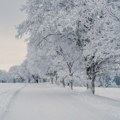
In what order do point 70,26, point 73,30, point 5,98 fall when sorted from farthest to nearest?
point 73,30 < point 70,26 < point 5,98

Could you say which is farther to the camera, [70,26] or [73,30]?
[73,30]

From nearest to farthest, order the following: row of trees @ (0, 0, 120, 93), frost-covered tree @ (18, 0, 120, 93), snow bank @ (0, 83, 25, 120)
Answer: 1. snow bank @ (0, 83, 25, 120)
2. row of trees @ (0, 0, 120, 93)
3. frost-covered tree @ (18, 0, 120, 93)

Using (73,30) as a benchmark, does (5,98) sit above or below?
below

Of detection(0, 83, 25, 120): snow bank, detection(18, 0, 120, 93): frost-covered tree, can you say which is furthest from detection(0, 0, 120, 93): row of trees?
detection(0, 83, 25, 120): snow bank

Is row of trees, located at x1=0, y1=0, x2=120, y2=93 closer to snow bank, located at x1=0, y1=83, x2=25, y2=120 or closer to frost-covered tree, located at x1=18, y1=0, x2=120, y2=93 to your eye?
frost-covered tree, located at x1=18, y1=0, x2=120, y2=93

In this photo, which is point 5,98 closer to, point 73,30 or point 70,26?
point 70,26

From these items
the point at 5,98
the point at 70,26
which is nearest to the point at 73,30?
the point at 70,26

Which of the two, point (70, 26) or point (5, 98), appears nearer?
point (5, 98)

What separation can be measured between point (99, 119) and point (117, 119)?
76cm

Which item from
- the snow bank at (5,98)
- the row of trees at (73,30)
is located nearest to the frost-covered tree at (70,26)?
the row of trees at (73,30)

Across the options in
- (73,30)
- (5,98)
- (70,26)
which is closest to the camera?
(5,98)

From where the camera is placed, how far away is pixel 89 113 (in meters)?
14.7

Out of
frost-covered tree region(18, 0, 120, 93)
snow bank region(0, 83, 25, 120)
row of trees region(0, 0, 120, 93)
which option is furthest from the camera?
frost-covered tree region(18, 0, 120, 93)

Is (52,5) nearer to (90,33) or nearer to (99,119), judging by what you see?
(90,33)
